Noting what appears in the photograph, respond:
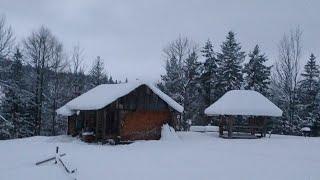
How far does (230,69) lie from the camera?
51375 millimetres

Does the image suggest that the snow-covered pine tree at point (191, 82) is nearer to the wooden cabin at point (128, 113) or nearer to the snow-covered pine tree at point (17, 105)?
the snow-covered pine tree at point (17, 105)

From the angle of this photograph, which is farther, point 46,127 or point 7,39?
point 46,127

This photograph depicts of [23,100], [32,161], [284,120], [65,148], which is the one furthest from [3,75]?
[284,120]

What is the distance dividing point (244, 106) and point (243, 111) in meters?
0.81

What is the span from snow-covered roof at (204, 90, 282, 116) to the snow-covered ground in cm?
803

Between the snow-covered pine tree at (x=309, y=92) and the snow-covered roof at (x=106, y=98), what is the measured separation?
21.6 meters

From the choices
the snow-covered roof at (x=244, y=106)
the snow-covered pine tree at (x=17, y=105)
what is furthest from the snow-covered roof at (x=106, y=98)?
the snow-covered pine tree at (x=17, y=105)

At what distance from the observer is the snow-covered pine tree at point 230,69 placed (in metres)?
51.3

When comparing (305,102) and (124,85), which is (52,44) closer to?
(124,85)

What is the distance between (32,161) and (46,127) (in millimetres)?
33907

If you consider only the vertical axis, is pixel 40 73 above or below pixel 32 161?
above

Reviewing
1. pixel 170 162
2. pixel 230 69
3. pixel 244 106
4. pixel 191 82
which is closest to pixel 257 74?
pixel 230 69

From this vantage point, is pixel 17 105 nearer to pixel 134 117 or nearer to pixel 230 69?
pixel 134 117

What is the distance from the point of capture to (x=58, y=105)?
51.4 metres
